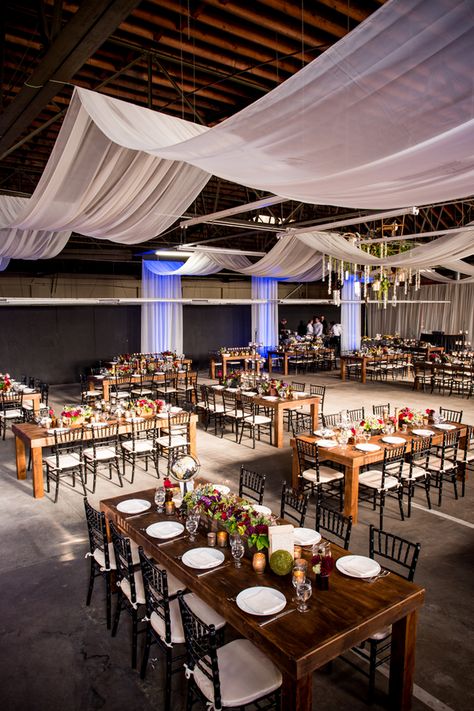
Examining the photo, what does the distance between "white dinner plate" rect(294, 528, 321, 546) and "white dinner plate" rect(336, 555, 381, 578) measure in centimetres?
28

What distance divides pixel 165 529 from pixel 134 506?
537mm

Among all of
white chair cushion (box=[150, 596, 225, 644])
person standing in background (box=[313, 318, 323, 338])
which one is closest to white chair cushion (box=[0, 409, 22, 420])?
white chair cushion (box=[150, 596, 225, 644])

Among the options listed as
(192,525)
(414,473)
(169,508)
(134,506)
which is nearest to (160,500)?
(169,508)

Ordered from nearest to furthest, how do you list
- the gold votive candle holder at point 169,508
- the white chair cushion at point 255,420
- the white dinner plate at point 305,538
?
the white dinner plate at point 305,538, the gold votive candle holder at point 169,508, the white chair cushion at point 255,420

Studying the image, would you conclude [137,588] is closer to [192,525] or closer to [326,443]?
[192,525]

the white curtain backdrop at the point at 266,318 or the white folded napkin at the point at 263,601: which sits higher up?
the white curtain backdrop at the point at 266,318

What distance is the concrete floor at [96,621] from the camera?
320 centimetres

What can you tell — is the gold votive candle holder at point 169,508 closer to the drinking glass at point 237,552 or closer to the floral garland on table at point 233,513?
the floral garland on table at point 233,513

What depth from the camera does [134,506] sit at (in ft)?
14.1

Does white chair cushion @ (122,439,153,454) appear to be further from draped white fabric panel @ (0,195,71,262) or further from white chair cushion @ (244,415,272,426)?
draped white fabric panel @ (0,195,71,262)

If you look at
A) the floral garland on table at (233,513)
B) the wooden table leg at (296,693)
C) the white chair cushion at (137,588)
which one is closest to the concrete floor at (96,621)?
the white chair cushion at (137,588)

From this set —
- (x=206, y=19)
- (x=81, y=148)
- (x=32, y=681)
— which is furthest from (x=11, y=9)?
(x=32, y=681)

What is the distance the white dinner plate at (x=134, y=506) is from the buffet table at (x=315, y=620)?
69 centimetres

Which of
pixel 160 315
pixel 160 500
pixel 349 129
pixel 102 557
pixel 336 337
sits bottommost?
pixel 102 557
